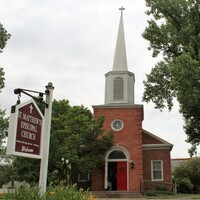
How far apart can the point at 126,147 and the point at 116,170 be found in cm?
195

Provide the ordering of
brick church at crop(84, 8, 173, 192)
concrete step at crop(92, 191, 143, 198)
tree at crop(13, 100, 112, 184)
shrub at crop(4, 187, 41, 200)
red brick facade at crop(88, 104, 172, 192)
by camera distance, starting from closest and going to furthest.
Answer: shrub at crop(4, 187, 41, 200), concrete step at crop(92, 191, 143, 198), tree at crop(13, 100, 112, 184), red brick facade at crop(88, 104, 172, 192), brick church at crop(84, 8, 173, 192)

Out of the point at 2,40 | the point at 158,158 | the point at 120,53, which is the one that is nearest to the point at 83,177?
the point at 158,158

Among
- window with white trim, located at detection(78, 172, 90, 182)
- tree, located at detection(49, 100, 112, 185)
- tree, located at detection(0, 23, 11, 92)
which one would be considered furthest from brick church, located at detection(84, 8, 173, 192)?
tree, located at detection(0, 23, 11, 92)

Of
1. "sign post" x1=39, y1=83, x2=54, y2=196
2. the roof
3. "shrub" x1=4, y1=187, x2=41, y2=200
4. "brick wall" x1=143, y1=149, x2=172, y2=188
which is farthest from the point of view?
the roof

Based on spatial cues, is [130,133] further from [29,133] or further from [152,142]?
[29,133]

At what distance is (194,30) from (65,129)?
35.1 feet

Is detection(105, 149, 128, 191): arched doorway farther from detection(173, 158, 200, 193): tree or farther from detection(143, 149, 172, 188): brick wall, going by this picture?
detection(173, 158, 200, 193): tree

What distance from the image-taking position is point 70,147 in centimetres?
2066

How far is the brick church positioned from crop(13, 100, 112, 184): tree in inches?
52.2

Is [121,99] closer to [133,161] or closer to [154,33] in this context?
[133,161]

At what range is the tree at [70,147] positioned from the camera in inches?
810

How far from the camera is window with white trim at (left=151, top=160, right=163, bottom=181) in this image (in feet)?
79.4

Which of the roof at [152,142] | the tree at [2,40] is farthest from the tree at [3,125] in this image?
the roof at [152,142]

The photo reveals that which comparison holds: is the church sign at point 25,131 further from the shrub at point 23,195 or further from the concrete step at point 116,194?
the concrete step at point 116,194
